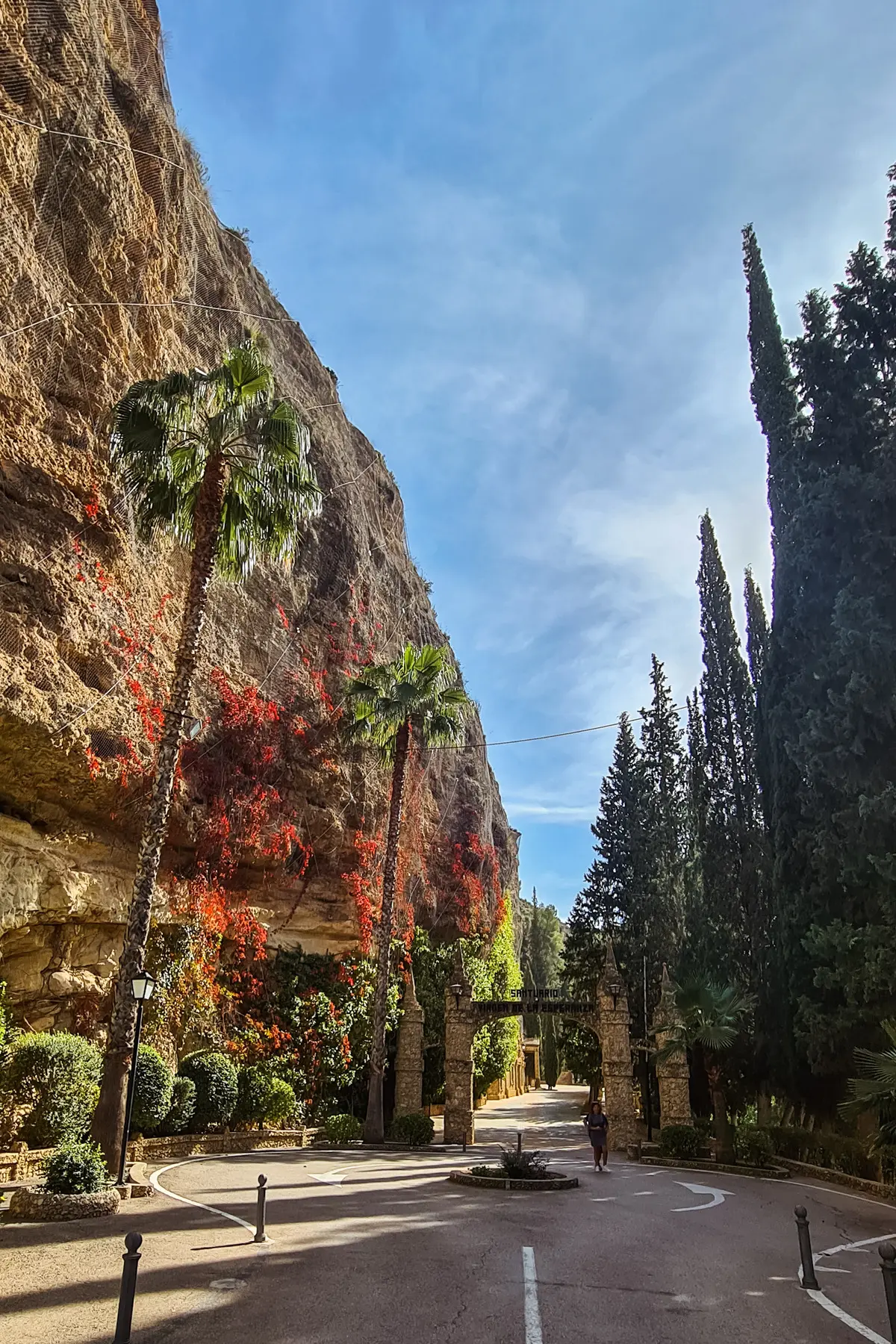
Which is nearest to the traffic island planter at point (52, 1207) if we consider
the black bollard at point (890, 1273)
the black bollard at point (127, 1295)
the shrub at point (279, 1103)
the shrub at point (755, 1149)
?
the black bollard at point (127, 1295)

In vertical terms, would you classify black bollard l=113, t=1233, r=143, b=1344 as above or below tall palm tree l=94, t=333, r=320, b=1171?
below

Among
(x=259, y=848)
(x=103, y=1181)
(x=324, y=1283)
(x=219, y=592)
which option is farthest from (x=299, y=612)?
(x=324, y=1283)

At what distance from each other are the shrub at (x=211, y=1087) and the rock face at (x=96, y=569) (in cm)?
341

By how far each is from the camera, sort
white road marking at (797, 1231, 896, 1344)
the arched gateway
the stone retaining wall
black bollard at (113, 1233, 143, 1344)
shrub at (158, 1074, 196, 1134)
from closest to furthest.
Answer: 1. black bollard at (113, 1233, 143, 1344)
2. white road marking at (797, 1231, 896, 1344)
3. the stone retaining wall
4. shrub at (158, 1074, 196, 1134)
5. the arched gateway

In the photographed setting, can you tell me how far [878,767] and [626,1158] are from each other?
44.5ft

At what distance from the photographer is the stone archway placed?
23375 millimetres

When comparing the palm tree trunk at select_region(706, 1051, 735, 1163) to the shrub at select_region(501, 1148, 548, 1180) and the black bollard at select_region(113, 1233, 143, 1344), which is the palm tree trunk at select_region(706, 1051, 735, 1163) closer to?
the shrub at select_region(501, 1148, 548, 1180)

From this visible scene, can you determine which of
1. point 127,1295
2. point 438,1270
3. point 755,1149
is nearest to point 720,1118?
point 755,1149

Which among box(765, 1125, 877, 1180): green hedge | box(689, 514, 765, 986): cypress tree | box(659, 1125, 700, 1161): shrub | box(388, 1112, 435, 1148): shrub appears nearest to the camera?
box(765, 1125, 877, 1180): green hedge

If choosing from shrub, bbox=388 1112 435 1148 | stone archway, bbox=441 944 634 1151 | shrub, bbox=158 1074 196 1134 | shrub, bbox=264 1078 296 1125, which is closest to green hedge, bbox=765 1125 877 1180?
stone archway, bbox=441 944 634 1151

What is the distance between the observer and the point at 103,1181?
10.6 metres

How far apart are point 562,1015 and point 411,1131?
221 inches

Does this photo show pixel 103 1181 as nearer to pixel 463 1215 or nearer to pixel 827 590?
pixel 463 1215

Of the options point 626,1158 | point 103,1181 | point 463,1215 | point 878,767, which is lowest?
point 626,1158
